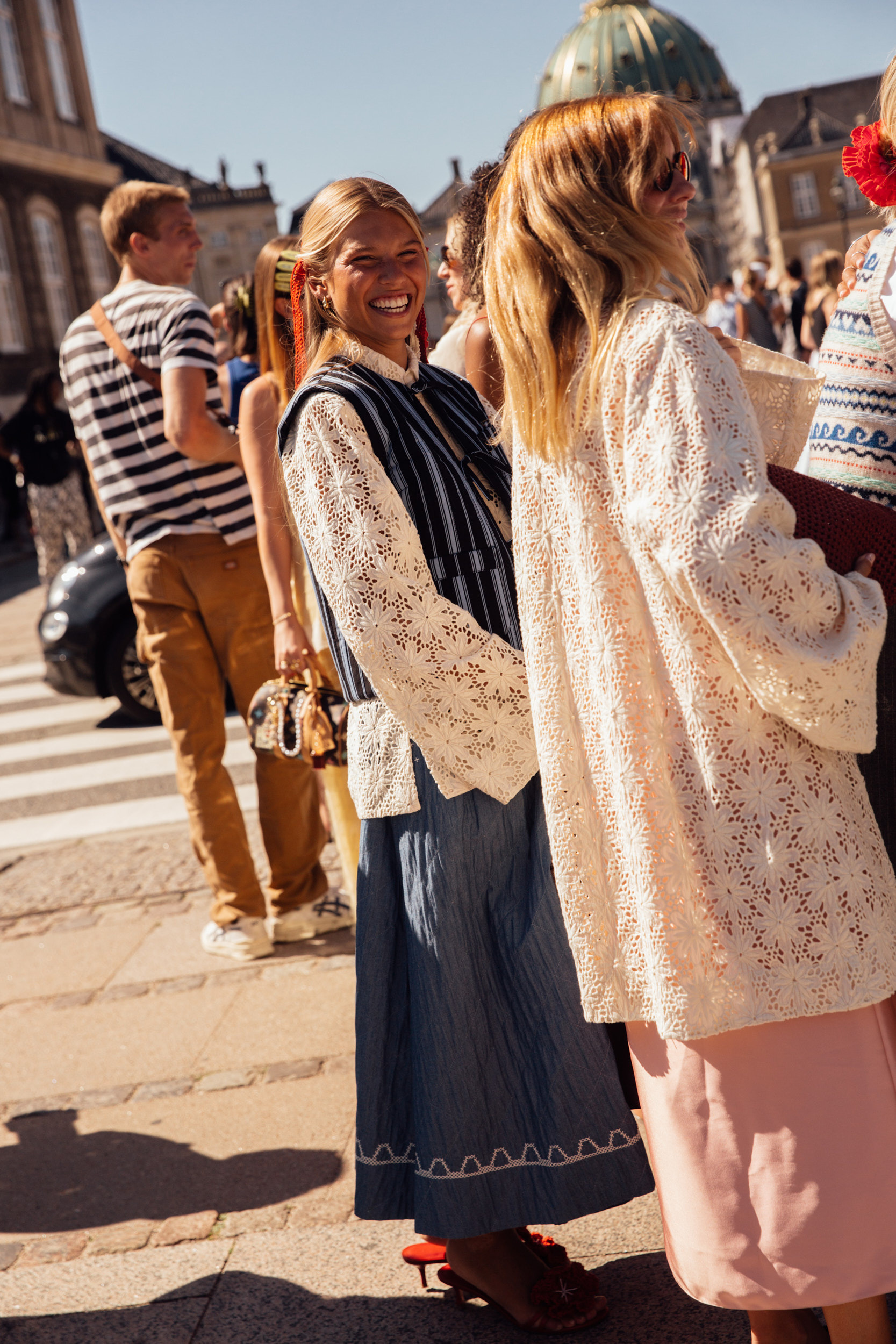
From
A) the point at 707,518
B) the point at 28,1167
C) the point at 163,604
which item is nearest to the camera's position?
the point at 707,518

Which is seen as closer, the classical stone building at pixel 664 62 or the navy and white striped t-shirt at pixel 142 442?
the navy and white striped t-shirt at pixel 142 442

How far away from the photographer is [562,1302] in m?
2.28

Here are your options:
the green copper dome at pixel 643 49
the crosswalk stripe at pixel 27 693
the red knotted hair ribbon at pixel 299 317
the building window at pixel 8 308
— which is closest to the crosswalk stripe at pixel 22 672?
the crosswalk stripe at pixel 27 693

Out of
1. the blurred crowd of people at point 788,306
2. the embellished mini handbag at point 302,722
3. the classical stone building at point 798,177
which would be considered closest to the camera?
the embellished mini handbag at point 302,722

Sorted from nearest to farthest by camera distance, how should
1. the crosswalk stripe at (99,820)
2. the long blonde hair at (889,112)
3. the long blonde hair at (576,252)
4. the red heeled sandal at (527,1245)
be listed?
1. the long blonde hair at (576,252)
2. the long blonde hair at (889,112)
3. the red heeled sandal at (527,1245)
4. the crosswalk stripe at (99,820)

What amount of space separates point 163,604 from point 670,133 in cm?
279

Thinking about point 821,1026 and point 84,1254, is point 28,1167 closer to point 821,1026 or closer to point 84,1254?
point 84,1254

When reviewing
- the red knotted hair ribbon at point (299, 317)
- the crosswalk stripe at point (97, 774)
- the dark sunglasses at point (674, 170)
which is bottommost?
the crosswalk stripe at point (97, 774)

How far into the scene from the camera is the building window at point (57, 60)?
33.1m

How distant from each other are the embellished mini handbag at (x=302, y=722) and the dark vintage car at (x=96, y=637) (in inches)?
186

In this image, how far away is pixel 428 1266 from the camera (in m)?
2.54

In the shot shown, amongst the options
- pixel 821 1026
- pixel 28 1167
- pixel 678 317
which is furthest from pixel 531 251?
pixel 28 1167

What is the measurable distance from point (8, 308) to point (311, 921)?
3006cm

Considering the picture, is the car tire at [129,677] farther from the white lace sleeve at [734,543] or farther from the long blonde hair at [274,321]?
the white lace sleeve at [734,543]
